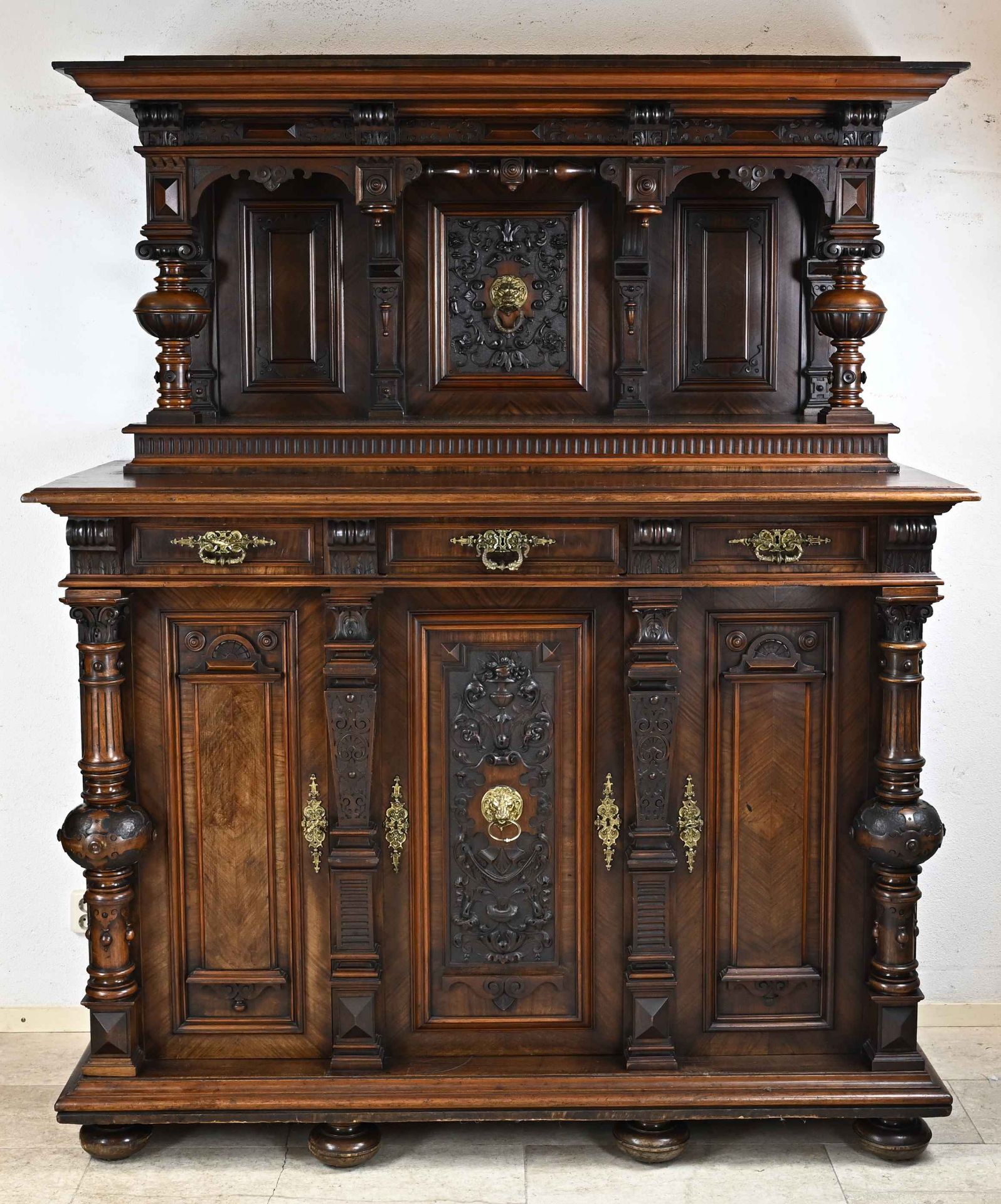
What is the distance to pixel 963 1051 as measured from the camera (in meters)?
3.64

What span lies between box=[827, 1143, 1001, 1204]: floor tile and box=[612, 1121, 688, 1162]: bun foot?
0.32 m

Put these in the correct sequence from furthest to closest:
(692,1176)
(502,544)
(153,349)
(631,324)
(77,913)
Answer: (77,913), (153,349), (631,324), (692,1176), (502,544)

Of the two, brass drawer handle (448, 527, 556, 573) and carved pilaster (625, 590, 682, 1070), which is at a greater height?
brass drawer handle (448, 527, 556, 573)

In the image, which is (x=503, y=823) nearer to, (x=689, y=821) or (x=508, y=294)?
(x=689, y=821)

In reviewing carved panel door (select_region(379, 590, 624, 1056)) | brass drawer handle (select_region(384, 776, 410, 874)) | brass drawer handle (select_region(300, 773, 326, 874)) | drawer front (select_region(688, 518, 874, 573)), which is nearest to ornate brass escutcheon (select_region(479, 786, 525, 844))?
carved panel door (select_region(379, 590, 624, 1056))

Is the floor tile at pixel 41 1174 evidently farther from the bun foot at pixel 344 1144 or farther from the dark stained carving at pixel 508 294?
the dark stained carving at pixel 508 294

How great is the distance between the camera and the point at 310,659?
120 inches

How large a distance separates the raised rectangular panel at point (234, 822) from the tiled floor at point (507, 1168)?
0.28 m

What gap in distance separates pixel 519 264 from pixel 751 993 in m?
1.65

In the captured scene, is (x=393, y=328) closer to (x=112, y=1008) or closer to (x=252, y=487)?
(x=252, y=487)

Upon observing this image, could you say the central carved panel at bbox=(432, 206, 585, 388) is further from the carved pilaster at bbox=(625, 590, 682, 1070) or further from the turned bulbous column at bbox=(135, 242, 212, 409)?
the carved pilaster at bbox=(625, 590, 682, 1070)

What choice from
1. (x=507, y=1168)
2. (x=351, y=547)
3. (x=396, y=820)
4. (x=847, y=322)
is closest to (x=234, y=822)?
(x=396, y=820)

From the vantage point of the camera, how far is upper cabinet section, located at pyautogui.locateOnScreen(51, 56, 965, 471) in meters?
3.01

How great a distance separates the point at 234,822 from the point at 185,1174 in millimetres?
722
